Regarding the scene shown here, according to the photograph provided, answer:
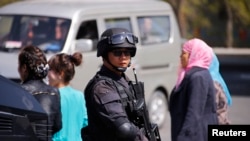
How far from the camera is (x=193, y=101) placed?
20.0 ft

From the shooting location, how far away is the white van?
10930mm

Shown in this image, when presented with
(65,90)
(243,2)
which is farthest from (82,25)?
(243,2)

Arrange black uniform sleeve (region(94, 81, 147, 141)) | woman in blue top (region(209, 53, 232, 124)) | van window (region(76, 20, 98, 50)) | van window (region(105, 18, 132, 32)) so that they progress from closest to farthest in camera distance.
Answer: black uniform sleeve (region(94, 81, 147, 141)) < woman in blue top (region(209, 53, 232, 124)) < van window (region(76, 20, 98, 50)) < van window (region(105, 18, 132, 32))

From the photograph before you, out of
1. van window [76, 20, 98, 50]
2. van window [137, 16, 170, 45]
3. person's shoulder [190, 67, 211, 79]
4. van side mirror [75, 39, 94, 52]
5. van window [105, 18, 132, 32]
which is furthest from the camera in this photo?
van window [137, 16, 170, 45]

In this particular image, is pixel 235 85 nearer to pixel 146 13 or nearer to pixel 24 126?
pixel 146 13

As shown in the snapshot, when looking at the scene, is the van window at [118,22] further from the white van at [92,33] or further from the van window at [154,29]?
Answer: the van window at [154,29]

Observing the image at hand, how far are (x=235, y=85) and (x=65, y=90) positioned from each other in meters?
12.0

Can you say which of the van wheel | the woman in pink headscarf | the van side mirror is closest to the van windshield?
the van side mirror

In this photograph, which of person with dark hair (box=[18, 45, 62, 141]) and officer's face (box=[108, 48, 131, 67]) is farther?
person with dark hair (box=[18, 45, 62, 141])

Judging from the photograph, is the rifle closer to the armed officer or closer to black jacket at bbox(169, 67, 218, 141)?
the armed officer

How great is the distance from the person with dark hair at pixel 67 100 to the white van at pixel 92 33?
3859 millimetres

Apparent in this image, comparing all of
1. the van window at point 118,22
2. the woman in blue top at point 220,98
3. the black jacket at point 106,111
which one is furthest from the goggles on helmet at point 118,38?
the van window at point 118,22

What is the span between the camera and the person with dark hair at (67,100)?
629 centimetres

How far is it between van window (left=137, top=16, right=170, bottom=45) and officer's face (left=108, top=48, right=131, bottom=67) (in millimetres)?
7584
